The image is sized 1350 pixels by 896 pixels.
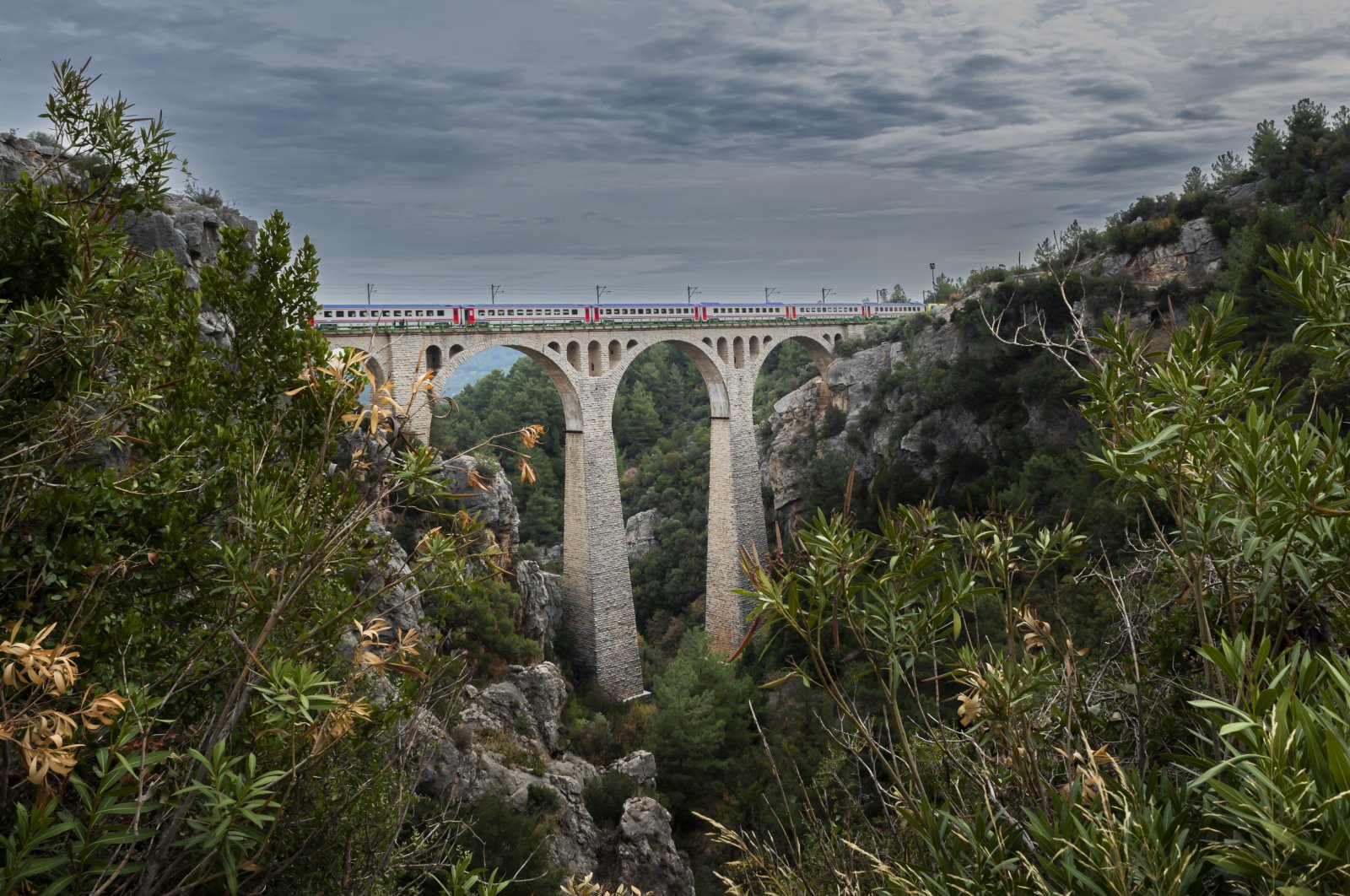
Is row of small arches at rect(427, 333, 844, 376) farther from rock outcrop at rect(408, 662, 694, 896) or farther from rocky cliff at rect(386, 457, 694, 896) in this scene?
rock outcrop at rect(408, 662, 694, 896)

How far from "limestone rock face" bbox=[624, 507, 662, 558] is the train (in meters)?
8.99

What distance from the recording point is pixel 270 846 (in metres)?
3.75

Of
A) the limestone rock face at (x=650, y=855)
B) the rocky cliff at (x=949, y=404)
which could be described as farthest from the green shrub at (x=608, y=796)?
the rocky cliff at (x=949, y=404)

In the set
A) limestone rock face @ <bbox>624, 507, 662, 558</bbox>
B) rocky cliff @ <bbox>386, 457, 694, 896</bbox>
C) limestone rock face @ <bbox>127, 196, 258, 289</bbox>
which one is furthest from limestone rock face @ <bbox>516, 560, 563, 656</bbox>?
limestone rock face @ <bbox>624, 507, 662, 558</bbox>

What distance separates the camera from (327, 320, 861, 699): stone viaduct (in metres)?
21.7

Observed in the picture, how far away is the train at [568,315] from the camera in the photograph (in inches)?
800

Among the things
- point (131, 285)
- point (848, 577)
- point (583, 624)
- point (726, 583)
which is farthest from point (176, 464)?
point (726, 583)

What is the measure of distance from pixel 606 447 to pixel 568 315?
3.83 metres

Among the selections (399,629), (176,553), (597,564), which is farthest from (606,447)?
(176,553)

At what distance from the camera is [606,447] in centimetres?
2452

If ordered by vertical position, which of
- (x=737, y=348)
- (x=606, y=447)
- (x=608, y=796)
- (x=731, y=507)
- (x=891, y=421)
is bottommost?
(x=608, y=796)

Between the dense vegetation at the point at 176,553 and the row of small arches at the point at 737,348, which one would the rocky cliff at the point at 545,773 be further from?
the row of small arches at the point at 737,348

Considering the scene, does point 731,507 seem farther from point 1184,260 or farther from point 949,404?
point 1184,260

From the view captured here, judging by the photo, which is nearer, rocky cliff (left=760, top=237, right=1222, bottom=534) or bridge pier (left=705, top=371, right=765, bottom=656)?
rocky cliff (left=760, top=237, right=1222, bottom=534)
